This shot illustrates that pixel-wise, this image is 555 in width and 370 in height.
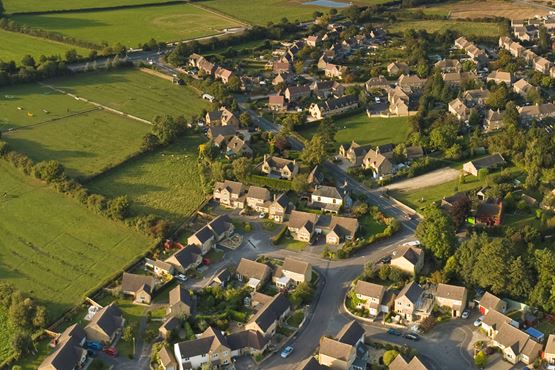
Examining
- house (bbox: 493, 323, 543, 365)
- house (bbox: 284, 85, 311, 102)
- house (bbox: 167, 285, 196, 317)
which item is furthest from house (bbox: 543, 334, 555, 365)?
house (bbox: 284, 85, 311, 102)

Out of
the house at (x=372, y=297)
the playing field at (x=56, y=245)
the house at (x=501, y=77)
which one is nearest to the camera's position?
the house at (x=372, y=297)

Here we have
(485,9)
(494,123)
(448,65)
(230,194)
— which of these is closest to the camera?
(230,194)

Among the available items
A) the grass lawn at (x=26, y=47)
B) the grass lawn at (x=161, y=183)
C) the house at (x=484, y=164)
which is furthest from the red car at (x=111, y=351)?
the grass lawn at (x=26, y=47)

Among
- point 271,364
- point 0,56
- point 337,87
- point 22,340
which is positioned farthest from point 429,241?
point 0,56

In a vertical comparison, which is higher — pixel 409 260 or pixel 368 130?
pixel 368 130

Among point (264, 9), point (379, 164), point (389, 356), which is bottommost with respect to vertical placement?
point (389, 356)

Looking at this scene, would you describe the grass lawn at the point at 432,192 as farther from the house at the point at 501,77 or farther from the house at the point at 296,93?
the house at the point at 501,77

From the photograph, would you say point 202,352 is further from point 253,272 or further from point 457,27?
point 457,27

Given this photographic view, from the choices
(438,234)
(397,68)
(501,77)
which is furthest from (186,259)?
(501,77)
